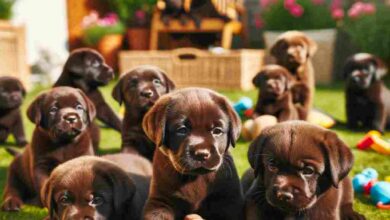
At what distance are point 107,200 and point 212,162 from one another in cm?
63

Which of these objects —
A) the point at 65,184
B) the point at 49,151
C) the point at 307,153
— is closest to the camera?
the point at 307,153

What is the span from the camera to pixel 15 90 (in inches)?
235

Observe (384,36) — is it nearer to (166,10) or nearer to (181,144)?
(166,10)

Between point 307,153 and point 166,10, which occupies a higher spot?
point 166,10

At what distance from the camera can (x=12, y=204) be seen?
368 centimetres

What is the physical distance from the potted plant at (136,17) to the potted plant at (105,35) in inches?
10.9

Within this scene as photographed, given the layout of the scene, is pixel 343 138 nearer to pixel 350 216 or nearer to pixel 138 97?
pixel 138 97

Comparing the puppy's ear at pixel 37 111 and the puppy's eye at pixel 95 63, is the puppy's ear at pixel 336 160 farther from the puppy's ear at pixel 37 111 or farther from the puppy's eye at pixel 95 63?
the puppy's eye at pixel 95 63

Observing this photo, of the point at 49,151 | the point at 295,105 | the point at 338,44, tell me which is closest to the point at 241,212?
the point at 49,151

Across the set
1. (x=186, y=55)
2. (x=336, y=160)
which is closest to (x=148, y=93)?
(x=336, y=160)

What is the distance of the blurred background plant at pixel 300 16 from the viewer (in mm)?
11188

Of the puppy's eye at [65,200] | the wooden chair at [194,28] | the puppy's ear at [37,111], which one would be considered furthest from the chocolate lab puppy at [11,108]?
the wooden chair at [194,28]

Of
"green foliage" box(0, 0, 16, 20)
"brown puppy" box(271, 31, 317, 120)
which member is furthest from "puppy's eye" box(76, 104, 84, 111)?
"green foliage" box(0, 0, 16, 20)

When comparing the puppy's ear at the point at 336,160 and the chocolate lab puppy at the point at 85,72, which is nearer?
the puppy's ear at the point at 336,160
